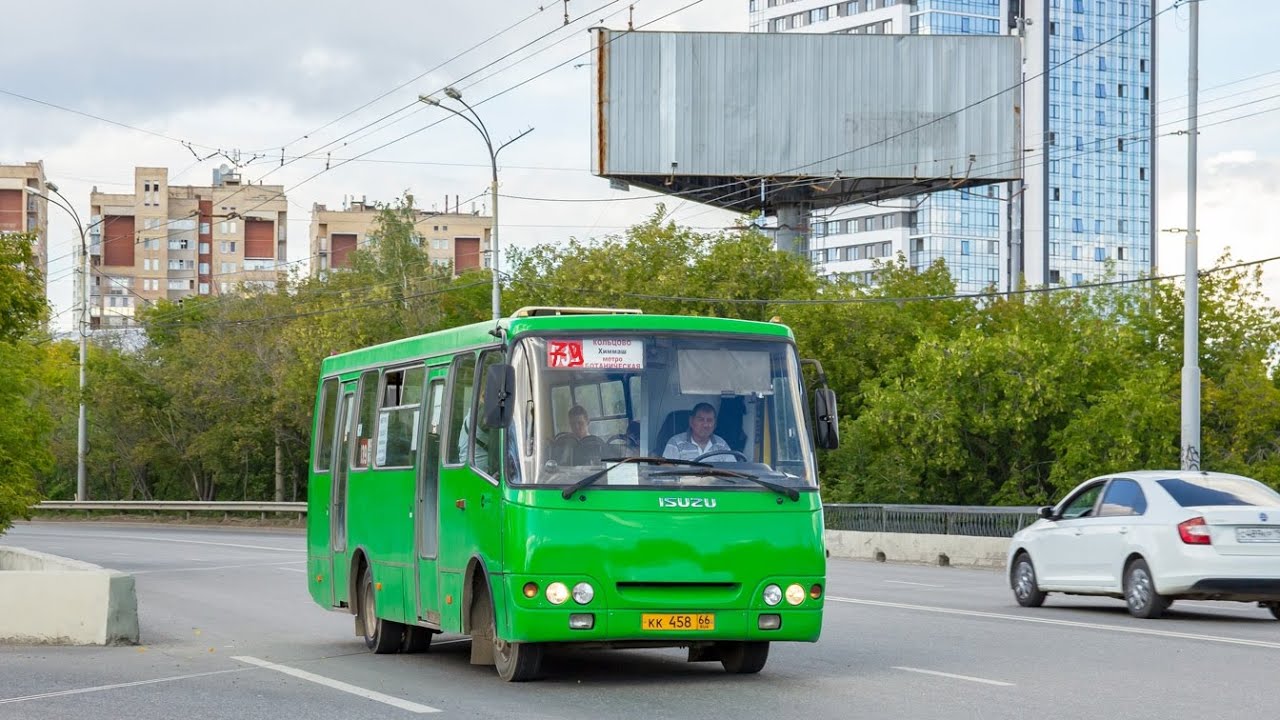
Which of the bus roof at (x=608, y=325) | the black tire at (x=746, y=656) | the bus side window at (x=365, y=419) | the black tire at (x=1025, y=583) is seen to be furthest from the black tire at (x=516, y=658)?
the black tire at (x=1025, y=583)

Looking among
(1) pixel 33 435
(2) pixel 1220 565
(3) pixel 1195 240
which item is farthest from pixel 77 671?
(3) pixel 1195 240

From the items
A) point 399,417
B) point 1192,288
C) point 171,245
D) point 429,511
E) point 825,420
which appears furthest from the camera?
point 171,245

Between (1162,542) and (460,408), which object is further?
(1162,542)

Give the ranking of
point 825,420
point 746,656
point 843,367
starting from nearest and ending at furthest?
point 825,420
point 746,656
point 843,367

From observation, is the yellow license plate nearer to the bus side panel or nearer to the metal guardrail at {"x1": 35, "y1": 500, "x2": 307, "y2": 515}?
the bus side panel

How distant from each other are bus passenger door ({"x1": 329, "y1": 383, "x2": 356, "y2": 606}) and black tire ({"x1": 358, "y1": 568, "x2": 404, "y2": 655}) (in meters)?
0.49

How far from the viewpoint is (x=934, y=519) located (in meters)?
35.6

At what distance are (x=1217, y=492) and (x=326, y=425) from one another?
878 cm

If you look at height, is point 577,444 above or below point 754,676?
above

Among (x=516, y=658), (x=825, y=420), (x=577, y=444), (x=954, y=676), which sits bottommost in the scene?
(x=954, y=676)

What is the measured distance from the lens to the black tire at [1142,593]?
1823cm

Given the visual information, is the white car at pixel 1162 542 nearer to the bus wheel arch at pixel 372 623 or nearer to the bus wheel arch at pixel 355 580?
the bus wheel arch at pixel 372 623

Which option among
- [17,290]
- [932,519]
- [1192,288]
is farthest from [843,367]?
[17,290]

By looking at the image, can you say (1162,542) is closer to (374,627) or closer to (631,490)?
(374,627)
